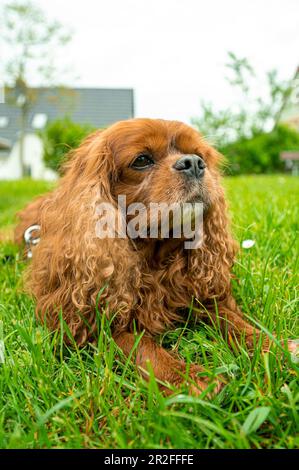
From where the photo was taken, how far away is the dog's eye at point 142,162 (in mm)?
2248

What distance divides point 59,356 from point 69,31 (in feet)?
91.8

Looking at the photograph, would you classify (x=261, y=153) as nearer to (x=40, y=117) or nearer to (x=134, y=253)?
(x=134, y=253)

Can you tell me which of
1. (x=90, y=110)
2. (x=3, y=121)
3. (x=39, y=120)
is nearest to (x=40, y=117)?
(x=39, y=120)

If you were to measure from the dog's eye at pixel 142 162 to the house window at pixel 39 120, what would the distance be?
1446 inches

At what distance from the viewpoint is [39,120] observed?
3769cm

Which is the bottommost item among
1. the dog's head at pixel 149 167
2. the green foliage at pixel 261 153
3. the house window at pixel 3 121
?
the green foliage at pixel 261 153

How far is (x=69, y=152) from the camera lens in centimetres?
285

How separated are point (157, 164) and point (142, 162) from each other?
76 millimetres

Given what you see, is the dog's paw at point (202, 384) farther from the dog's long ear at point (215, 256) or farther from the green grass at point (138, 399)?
the dog's long ear at point (215, 256)

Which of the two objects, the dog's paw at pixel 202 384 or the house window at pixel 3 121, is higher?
the house window at pixel 3 121

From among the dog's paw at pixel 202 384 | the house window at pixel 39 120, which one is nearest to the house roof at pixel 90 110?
the house window at pixel 39 120

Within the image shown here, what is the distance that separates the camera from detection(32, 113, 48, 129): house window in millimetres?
37384

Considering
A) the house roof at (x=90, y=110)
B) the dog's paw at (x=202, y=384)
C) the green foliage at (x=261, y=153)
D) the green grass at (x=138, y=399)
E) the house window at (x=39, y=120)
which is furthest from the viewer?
the house window at (x=39, y=120)

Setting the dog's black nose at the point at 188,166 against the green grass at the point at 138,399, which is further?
the dog's black nose at the point at 188,166
